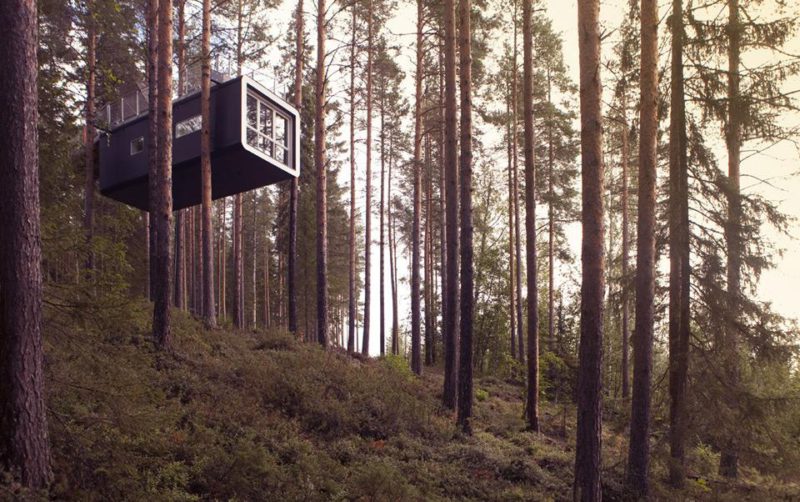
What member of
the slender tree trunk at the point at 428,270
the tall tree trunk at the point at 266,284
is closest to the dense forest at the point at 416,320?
the slender tree trunk at the point at 428,270

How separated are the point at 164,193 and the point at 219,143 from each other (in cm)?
513

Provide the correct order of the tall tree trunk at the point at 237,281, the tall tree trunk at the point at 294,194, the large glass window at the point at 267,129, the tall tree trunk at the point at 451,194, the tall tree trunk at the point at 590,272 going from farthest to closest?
the tall tree trunk at the point at 237,281, the tall tree trunk at the point at 294,194, the large glass window at the point at 267,129, the tall tree trunk at the point at 451,194, the tall tree trunk at the point at 590,272

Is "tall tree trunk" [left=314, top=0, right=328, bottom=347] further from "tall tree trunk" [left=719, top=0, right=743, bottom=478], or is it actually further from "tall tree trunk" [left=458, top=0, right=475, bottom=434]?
"tall tree trunk" [left=719, top=0, right=743, bottom=478]

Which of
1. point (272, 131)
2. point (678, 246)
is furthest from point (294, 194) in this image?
point (678, 246)

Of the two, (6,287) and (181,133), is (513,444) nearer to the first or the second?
(6,287)

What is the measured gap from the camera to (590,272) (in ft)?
27.5

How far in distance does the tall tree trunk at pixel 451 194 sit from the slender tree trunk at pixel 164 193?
6521 mm

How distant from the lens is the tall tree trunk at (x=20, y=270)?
493 cm

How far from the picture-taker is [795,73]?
33.9 feet

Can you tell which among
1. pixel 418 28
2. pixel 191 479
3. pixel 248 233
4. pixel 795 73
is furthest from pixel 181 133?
pixel 248 233

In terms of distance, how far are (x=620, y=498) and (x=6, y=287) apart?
973cm

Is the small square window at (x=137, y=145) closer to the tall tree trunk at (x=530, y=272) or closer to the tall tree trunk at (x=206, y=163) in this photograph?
the tall tree trunk at (x=206, y=163)

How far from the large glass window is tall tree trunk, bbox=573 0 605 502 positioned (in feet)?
35.5

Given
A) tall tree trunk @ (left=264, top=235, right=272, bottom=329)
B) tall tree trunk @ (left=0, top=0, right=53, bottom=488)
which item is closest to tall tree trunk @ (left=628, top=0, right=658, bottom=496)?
tall tree trunk @ (left=0, top=0, right=53, bottom=488)
